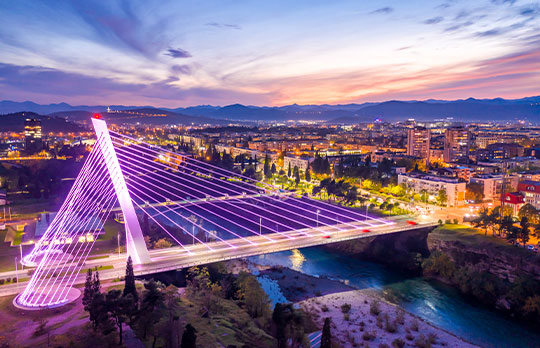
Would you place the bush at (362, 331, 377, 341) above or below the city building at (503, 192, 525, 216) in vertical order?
below

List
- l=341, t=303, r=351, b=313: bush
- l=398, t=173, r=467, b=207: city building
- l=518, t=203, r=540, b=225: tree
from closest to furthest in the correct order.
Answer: l=341, t=303, r=351, b=313: bush → l=518, t=203, r=540, b=225: tree → l=398, t=173, r=467, b=207: city building

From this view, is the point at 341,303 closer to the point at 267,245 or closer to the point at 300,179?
the point at 267,245

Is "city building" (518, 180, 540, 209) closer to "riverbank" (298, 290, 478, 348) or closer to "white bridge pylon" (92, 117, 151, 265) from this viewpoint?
"riverbank" (298, 290, 478, 348)

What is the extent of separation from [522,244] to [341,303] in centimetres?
708

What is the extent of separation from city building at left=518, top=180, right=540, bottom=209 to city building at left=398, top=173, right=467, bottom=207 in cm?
260

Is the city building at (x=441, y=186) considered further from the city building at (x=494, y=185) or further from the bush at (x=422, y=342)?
the bush at (x=422, y=342)

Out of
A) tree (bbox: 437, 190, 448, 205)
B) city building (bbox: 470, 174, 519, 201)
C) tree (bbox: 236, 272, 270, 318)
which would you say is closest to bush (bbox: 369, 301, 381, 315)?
tree (bbox: 236, 272, 270, 318)

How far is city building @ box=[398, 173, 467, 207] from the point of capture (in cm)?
1938

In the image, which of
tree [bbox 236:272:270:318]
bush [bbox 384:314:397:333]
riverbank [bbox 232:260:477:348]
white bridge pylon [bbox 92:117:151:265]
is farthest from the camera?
tree [bbox 236:272:270:318]

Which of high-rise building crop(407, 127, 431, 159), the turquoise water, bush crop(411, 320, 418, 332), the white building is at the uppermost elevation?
high-rise building crop(407, 127, 431, 159)

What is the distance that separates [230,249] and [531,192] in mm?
14274

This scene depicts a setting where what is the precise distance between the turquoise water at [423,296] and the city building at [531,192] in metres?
8.00

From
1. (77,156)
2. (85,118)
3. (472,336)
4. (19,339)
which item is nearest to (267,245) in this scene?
(472,336)

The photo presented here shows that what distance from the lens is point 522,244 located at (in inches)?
519
